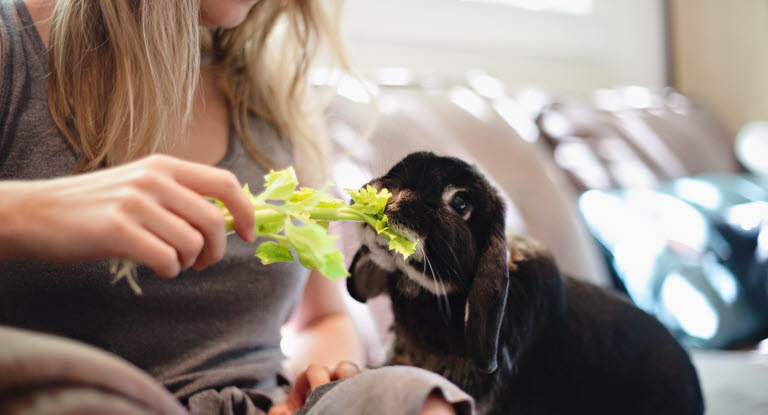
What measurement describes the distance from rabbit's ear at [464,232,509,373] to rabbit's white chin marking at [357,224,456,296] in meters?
0.05

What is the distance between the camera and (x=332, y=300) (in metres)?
1.10

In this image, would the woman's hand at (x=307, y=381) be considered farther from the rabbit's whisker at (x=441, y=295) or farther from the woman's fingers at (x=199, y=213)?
the woman's fingers at (x=199, y=213)

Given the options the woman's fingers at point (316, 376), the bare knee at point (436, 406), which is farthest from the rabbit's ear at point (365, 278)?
the bare knee at point (436, 406)

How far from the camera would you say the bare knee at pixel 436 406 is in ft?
1.68

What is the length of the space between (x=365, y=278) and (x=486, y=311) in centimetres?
18

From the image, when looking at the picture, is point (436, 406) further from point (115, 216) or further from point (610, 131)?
point (610, 131)

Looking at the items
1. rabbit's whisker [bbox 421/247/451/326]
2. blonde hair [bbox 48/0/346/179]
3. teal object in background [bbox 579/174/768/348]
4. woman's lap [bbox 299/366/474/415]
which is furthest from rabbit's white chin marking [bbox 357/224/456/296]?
teal object in background [bbox 579/174/768/348]

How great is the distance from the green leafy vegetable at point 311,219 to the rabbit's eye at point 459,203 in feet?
0.24

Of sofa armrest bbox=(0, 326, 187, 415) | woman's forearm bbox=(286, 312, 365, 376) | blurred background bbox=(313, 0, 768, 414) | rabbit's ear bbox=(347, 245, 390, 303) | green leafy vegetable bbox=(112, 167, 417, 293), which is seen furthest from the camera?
blurred background bbox=(313, 0, 768, 414)

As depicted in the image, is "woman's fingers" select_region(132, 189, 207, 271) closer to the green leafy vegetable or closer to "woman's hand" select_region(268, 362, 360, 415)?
the green leafy vegetable

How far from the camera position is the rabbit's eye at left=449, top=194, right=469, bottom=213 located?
641 mm

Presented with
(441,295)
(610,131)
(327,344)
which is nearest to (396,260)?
(441,295)

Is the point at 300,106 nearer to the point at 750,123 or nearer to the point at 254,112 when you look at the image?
the point at 254,112

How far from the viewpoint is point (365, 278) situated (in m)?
0.73
